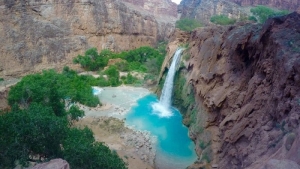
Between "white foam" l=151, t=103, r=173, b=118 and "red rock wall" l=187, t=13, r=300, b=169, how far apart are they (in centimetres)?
438

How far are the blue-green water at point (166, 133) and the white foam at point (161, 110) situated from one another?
0.09 meters

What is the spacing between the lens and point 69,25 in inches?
1537

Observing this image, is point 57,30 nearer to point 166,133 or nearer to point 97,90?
point 97,90

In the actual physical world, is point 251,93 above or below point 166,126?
above

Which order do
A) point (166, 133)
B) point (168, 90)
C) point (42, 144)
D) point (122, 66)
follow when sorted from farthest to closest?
point (122, 66), point (168, 90), point (166, 133), point (42, 144)

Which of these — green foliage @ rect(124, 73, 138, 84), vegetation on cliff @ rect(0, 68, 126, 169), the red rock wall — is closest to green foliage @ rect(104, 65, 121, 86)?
green foliage @ rect(124, 73, 138, 84)

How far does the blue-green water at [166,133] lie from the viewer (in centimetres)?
1662

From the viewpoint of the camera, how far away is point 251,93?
13.9 meters

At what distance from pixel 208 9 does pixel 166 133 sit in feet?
134

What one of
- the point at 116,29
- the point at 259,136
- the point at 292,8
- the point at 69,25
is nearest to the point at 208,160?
the point at 259,136

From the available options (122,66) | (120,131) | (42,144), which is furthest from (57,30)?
(42,144)

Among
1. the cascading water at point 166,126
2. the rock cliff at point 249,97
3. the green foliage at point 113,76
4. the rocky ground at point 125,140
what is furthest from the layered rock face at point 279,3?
the rocky ground at point 125,140

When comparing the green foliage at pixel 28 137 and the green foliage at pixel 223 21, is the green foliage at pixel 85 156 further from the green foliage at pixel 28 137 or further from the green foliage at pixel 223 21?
the green foliage at pixel 223 21

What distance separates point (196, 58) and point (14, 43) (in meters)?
22.5
